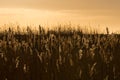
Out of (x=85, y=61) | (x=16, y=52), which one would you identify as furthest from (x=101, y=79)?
(x=16, y=52)

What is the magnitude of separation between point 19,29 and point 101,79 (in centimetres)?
631

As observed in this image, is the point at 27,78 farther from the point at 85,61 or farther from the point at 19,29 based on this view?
the point at 19,29

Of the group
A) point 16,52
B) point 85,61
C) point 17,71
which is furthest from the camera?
point 16,52

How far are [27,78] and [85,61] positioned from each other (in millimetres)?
958

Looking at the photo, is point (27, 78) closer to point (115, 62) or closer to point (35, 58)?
point (35, 58)

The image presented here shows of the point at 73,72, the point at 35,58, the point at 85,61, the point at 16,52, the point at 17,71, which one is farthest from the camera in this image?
the point at 16,52

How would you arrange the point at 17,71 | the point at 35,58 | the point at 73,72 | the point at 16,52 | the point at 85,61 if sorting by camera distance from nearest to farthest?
the point at 73,72
the point at 17,71
the point at 85,61
the point at 35,58
the point at 16,52

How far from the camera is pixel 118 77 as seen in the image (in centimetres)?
369

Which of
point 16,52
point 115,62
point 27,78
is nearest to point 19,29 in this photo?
point 16,52

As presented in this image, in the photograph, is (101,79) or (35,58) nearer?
(101,79)

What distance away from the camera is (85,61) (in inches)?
167

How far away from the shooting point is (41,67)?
157 inches

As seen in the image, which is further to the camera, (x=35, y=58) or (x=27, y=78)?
(x=35, y=58)

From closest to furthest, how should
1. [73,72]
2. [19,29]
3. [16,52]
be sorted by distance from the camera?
[73,72] < [16,52] < [19,29]
